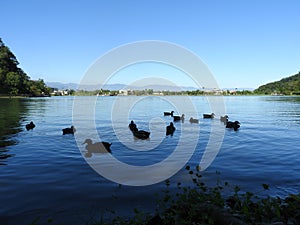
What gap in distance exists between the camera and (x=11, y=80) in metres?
138

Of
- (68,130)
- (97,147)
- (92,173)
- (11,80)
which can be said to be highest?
(11,80)

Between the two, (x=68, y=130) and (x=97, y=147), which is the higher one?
(x=68, y=130)

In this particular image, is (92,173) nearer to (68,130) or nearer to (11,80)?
(68,130)

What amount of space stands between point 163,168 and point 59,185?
4.96m

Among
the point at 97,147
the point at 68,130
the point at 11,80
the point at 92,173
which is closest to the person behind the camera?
the point at 92,173

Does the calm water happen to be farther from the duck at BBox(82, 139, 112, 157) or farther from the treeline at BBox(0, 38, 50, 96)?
the treeline at BBox(0, 38, 50, 96)

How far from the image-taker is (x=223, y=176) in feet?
37.8

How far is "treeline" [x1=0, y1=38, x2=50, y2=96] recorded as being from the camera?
137 meters

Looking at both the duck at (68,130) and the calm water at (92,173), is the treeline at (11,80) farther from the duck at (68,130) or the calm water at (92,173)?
the calm water at (92,173)

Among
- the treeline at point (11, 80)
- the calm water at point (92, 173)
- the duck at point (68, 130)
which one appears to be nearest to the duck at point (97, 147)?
the calm water at point (92, 173)

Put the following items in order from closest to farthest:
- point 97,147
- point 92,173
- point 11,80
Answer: point 92,173
point 97,147
point 11,80

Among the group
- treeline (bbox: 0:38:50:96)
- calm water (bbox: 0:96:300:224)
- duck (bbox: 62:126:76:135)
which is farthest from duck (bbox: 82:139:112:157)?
treeline (bbox: 0:38:50:96)

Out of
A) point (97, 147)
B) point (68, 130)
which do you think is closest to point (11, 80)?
point (68, 130)

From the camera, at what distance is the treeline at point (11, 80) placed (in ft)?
449
